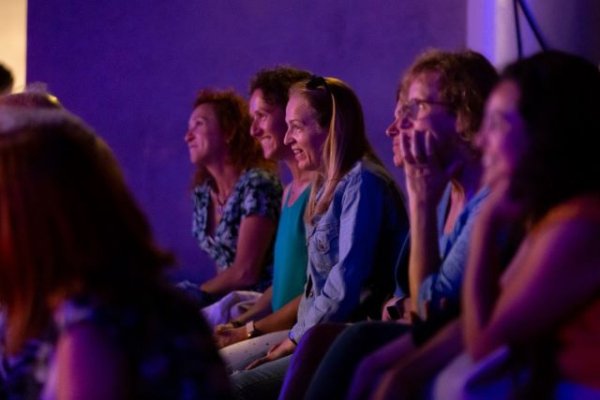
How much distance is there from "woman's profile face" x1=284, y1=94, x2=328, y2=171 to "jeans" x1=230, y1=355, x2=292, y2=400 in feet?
2.09

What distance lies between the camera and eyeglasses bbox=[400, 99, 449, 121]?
7.53ft

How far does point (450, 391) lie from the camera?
1.80 m

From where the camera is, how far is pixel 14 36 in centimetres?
475

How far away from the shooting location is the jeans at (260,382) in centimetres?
268

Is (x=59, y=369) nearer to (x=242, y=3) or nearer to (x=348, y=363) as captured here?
(x=348, y=363)

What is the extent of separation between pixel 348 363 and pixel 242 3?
2.39 metres

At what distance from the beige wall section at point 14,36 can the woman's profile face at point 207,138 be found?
45.3 inches

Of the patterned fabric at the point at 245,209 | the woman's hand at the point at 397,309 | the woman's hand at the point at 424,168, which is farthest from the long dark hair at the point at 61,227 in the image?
the patterned fabric at the point at 245,209

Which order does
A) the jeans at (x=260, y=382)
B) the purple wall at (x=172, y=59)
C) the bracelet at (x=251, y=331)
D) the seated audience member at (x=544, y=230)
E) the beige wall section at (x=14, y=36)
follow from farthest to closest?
the beige wall section at (x=14, y=36) → the purple wall at (x=172, y=59) → the bracelet at (x=251, y=331) → the jeans at (x=260, y=382) → the seated audience member at (x=544, y=230)

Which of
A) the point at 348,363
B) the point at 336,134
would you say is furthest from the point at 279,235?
the point at 348,363

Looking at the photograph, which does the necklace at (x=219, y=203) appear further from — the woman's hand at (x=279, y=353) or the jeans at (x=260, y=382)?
the jeans at (x=260, y=382)

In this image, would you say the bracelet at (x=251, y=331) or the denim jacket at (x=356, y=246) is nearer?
the denim jacket at (x=356, y=246)

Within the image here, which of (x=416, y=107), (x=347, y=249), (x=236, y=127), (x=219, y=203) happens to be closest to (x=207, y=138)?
(x=236, y=127)

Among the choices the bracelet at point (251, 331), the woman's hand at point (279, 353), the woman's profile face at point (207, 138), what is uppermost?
the woman's profile face at point (207, 138)
